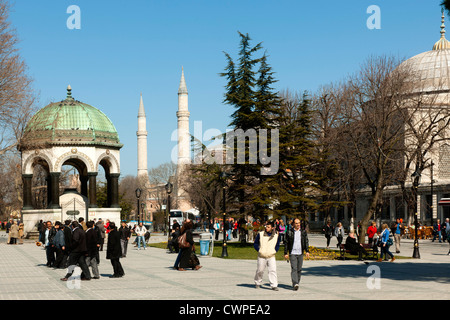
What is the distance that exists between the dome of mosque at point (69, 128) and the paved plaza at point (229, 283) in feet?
75.5

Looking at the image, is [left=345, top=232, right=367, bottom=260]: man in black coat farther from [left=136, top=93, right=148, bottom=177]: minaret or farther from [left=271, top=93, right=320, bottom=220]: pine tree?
[left=136, top=93, right=148, bottom=177]: minaret

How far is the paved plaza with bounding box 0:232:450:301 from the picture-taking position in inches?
535

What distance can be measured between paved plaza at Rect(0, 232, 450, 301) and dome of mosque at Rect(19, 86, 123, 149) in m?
23.0

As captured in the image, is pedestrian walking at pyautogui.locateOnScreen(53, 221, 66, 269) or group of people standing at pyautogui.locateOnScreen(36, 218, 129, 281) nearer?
group of people standing at pyautogui.locateOnScreen(36, 218, 129, 281)

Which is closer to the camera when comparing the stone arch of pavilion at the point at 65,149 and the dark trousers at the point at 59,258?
the dark trousers at the point at 59,258

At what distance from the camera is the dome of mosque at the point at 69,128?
45.1m

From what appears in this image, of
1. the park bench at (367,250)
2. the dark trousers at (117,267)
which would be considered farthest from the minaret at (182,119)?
the dark trousers at (117,267)

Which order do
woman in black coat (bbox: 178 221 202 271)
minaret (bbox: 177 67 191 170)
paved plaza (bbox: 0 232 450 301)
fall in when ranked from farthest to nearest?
minaret (bbox: 177 67 191 170) < woman in black coat (bbox: 178 221 202 271) < paved plaza (bbox: 0 232 450 301)

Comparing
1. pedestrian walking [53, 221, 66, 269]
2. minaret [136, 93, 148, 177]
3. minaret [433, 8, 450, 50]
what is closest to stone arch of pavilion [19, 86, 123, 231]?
pedestrian walking [53, 221, 66, 269]

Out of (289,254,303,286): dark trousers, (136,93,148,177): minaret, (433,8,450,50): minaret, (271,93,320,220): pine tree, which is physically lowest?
(289,254,303,286): dark trousers

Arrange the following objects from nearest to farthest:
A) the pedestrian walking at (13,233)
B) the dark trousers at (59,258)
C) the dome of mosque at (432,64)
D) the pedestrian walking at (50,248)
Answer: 1. the dark trousers at (59,258)
2. the pedestrian walking at (50,248)
3. the pedestrian walking at (13,233)
4. the dome of mosque at (432,64)

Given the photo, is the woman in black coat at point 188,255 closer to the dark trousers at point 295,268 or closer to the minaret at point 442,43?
the dark trousers at point 295,268

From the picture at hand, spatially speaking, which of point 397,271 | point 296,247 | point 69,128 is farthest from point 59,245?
point 69,128

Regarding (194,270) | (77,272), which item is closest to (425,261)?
(194,270)
